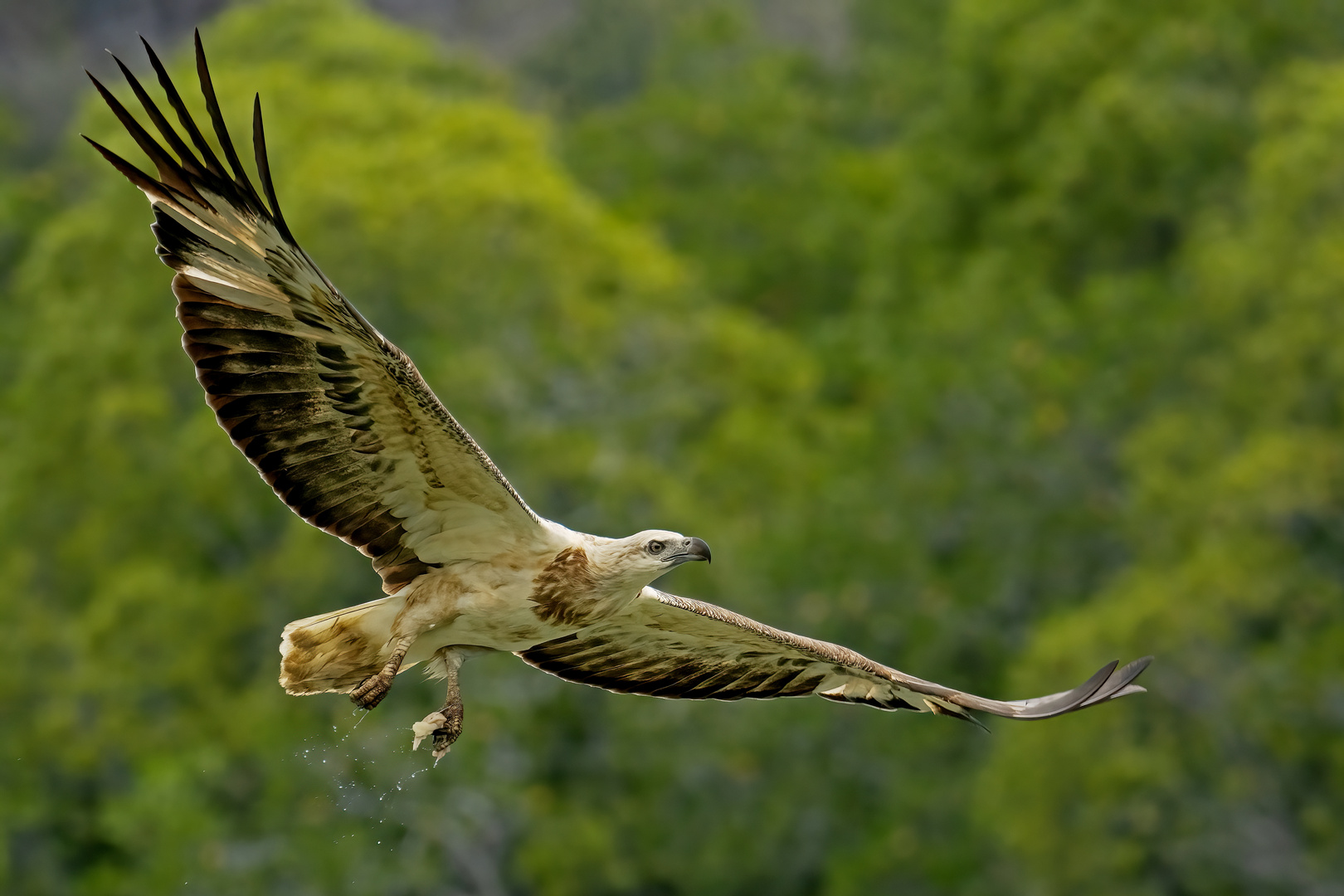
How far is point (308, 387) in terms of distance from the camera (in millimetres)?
11422

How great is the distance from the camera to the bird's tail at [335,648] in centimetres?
1213

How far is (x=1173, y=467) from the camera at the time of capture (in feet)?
104

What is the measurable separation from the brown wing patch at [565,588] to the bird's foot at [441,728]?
75 centimetres

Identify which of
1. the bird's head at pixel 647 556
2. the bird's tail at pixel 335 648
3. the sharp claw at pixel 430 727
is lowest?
the sharp claw at pixel 430 727

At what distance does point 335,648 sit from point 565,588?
1.23m

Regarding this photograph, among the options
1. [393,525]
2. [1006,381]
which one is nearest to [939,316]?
[1006,381]

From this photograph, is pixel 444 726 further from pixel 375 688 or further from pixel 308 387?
pixel 308 387

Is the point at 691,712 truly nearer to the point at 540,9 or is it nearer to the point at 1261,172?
the point at 1261,172

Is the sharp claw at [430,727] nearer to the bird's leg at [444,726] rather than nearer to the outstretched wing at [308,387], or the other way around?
the bird's leg at [444,726]

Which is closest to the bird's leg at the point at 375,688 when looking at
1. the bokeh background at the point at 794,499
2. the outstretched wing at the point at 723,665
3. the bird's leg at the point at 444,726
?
the bird's leg at the point at 444,726

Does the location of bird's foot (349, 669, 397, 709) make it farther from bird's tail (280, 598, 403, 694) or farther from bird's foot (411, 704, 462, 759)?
bird's tail (280, 598, 403, 694)

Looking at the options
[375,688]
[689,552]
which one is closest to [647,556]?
[689,552]

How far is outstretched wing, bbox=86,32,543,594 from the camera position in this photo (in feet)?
35.8

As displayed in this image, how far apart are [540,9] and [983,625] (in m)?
57.5
